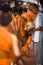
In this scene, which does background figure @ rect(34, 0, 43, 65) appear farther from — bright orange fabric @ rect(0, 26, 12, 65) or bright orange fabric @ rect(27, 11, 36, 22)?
bright orange fabric @ rect(0, 26, 12, 65)

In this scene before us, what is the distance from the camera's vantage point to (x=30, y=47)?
1.58m

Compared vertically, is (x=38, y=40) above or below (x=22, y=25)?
below

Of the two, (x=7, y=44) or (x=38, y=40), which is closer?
(x=7, y=44)

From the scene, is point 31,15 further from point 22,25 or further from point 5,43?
point 5,43

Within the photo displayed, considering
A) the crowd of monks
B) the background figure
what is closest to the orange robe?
the crowd of monks

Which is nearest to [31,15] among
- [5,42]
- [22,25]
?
[22,25]

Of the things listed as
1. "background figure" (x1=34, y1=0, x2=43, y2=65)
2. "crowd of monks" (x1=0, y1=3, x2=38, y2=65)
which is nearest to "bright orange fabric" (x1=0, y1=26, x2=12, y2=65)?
"crowd of monks" (x1=0, y1=3, x2=38, y2=65)

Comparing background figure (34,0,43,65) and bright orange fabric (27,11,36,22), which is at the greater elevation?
bright orange fabric (27,11,36,22)

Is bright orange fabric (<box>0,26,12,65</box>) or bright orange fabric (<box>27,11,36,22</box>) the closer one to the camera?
bright orange fabric (<box>0,26,12,65</box>)

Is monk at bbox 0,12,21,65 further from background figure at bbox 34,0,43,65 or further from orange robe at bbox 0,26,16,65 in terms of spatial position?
background figure at bbox 34,0,43,65

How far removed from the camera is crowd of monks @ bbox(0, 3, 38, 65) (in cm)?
155

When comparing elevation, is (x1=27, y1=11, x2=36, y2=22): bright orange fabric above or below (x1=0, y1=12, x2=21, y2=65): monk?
above

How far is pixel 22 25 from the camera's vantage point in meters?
1.60

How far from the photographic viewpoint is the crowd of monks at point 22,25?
1.55 metres
